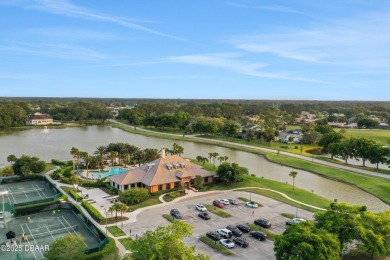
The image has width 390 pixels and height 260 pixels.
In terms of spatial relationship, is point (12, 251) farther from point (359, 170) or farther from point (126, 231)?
point (359, 170)

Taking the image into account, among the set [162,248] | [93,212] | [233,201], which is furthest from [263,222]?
[93,212]

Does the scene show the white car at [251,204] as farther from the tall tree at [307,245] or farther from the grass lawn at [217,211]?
the tall tree at [307,245]

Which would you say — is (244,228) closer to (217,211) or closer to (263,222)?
(263,222)

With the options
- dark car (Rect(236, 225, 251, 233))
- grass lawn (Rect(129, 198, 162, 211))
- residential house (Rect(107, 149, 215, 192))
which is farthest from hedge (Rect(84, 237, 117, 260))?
residential house (Rect(107, 149, 215, 192))

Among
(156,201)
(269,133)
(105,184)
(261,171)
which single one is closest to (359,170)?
(261,171)

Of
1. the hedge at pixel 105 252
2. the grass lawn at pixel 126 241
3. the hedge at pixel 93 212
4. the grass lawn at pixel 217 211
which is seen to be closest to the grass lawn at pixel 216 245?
the grass lawn at pixel 217 211

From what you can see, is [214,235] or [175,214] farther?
[175,214]
